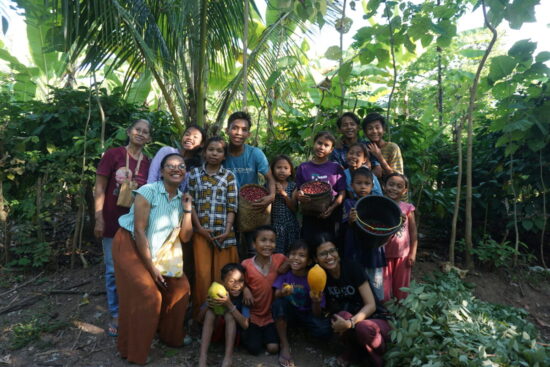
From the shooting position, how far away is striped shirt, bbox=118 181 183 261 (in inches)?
109

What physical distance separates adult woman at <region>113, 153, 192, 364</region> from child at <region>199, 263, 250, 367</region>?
250 millimetres

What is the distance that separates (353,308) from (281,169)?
52.6 inches

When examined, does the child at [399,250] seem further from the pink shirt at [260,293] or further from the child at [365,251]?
the pink shirt at [260,293]

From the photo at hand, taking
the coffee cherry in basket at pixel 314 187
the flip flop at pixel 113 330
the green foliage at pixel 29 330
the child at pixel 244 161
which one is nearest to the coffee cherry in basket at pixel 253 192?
the child at pixel 244 161

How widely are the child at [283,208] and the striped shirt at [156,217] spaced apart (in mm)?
961

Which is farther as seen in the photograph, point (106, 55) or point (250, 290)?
point (106, 55)

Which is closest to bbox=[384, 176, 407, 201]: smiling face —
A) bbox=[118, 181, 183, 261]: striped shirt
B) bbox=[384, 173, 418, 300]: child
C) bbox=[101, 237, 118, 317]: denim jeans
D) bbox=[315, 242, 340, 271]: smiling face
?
bbox=[384, 173, 418, 300]: child

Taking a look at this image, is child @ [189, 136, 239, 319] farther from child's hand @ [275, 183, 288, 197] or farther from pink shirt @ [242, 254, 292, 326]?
child's hand @ [275, 183, 288, 197]

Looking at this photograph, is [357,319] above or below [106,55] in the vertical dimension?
below

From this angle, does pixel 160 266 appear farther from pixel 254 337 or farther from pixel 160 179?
pixel 254 337

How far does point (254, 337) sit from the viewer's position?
9.62 ft

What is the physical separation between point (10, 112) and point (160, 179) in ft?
9.76

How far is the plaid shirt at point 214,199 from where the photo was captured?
10.1 ft

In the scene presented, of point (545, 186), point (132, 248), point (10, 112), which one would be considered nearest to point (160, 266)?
point (132, 248)
